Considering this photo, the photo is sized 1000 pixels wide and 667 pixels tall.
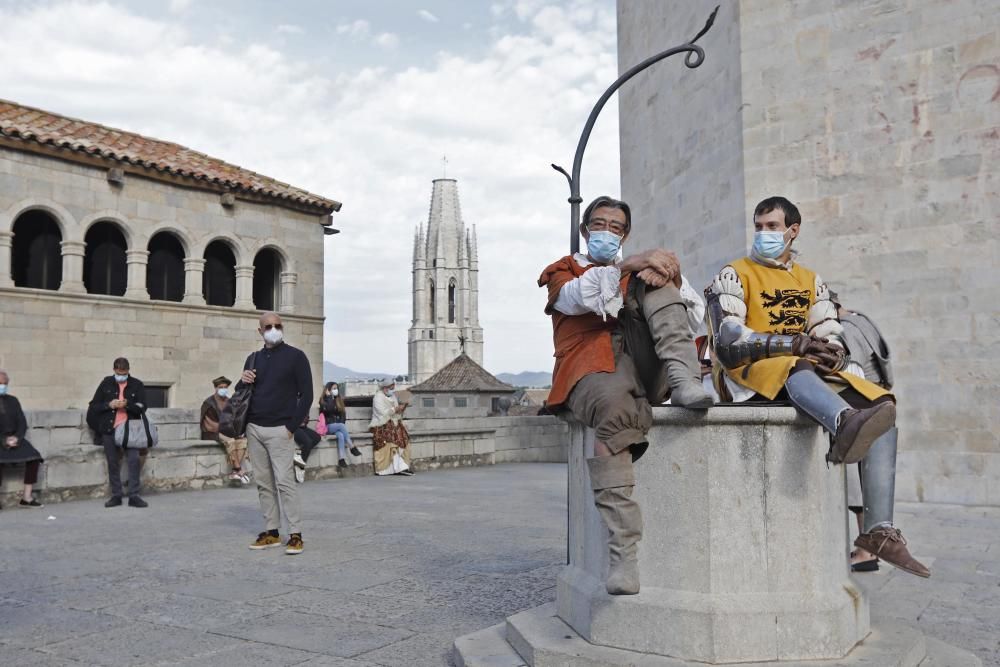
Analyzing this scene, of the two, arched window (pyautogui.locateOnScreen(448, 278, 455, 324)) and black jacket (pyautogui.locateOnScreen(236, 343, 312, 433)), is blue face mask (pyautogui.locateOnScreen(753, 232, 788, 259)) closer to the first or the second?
black jacket (pyautogui.locateOnScreen(236, 343, 312, 433))

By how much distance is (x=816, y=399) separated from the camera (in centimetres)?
346

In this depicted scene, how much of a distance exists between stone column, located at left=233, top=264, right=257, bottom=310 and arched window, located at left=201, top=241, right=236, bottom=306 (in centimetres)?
26

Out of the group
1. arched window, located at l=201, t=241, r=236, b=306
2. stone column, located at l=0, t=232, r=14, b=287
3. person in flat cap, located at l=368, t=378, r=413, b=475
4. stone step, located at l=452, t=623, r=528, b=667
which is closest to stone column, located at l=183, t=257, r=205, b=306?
arched window, located at l=201, t=241, r=236, b=306

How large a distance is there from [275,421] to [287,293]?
17.6 metres

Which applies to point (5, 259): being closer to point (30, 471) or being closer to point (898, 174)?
point (30, 471)

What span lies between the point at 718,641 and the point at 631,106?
50.2 feet

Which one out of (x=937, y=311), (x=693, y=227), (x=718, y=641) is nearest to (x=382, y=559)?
(x=718, y=641)

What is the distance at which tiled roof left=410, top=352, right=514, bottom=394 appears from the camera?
49.0 m

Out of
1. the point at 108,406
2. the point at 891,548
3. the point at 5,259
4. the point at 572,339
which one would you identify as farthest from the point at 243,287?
the point at 891,548

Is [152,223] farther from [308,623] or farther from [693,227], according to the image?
[308,623]

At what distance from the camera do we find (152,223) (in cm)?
2098

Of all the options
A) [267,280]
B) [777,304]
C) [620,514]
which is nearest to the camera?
[620,514]

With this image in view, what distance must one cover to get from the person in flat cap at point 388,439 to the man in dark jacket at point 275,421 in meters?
7.72

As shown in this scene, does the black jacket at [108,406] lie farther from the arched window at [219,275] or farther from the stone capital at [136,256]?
Result: the arched window at [219,275]
